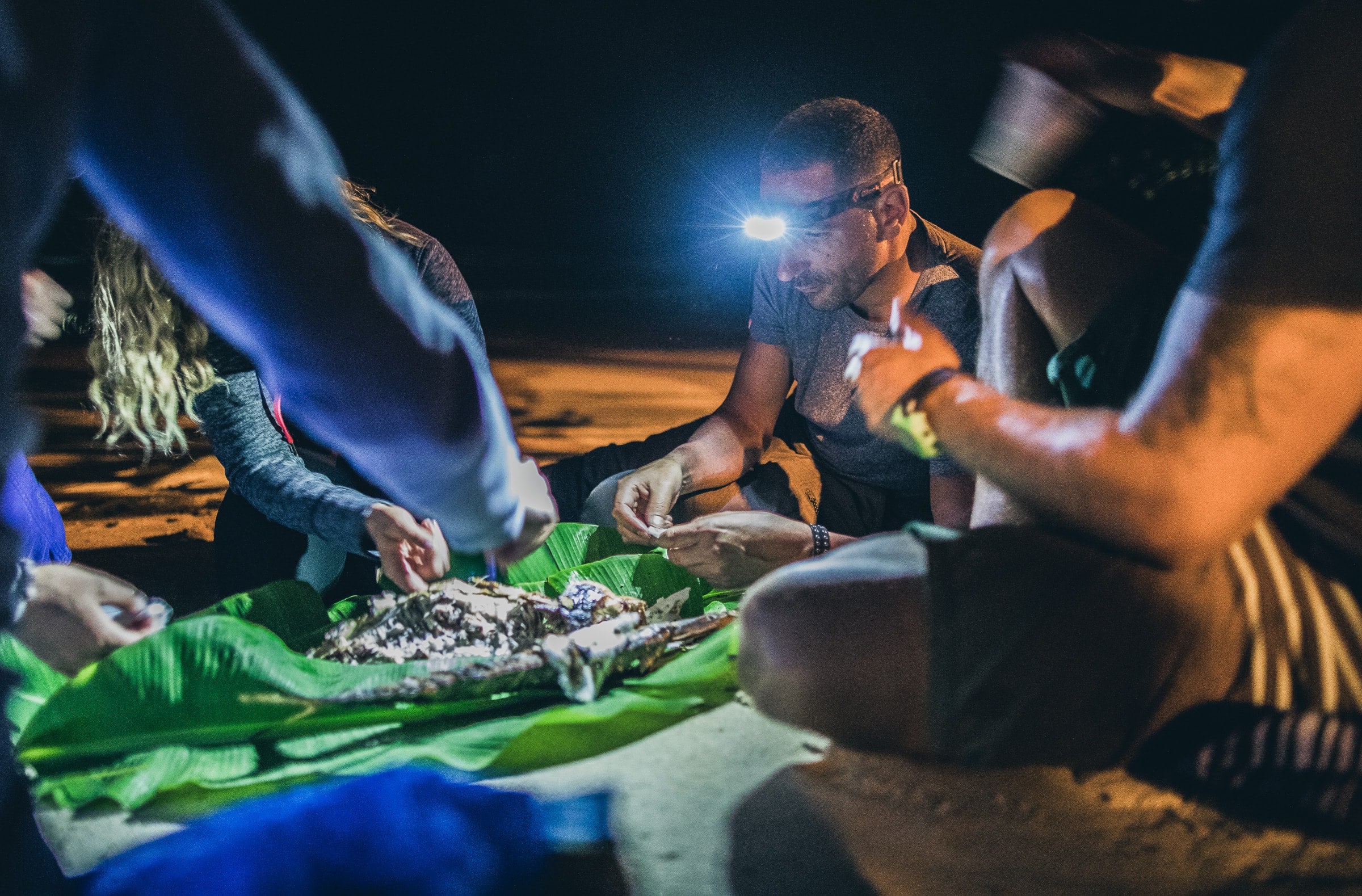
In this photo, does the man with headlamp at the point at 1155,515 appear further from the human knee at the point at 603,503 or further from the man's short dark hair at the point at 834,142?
the human knee at the point at 603,503

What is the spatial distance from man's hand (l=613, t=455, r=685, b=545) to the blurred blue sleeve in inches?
56.9

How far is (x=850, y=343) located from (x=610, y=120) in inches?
475

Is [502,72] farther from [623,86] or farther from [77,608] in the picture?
[77,608]

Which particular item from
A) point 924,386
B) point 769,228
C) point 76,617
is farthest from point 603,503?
point 924,386

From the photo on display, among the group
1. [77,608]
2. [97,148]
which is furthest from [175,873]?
[97,148]

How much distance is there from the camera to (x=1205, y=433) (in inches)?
36.4

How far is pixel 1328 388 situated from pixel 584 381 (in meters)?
6.02

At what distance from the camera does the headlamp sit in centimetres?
237

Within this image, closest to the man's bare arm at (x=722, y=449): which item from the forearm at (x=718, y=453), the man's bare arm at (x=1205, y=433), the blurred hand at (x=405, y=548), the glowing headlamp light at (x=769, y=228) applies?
the forearm at (x=718, y=453)

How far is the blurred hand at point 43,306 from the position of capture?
149 centimetres

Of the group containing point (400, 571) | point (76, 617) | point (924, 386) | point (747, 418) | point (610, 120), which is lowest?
point (400, 571)

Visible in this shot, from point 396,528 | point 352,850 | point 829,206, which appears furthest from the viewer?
point 829,206

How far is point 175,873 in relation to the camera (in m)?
0.97

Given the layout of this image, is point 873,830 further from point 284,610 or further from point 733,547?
point 284,610
